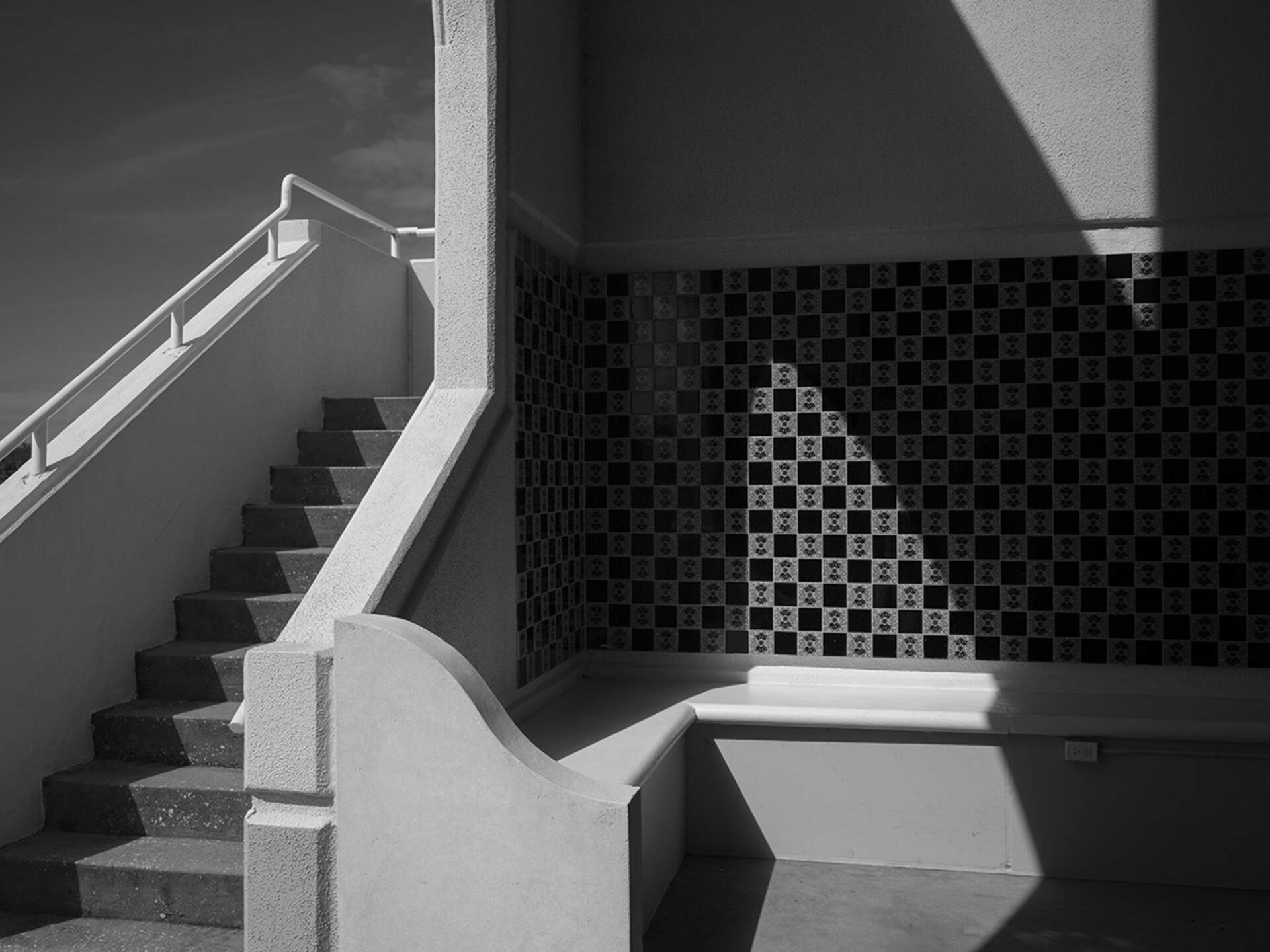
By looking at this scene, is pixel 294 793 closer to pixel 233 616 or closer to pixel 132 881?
pixel 132 881

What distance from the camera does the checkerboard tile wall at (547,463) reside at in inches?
163

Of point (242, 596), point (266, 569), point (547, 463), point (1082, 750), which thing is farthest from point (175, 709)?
point (1082, 750)

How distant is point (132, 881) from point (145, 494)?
1738mm

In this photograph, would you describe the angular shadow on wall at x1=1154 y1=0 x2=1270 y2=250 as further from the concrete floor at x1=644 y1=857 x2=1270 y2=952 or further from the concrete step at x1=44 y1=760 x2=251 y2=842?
the concrete step at x1=44 y1=760 x2=251 y2=842

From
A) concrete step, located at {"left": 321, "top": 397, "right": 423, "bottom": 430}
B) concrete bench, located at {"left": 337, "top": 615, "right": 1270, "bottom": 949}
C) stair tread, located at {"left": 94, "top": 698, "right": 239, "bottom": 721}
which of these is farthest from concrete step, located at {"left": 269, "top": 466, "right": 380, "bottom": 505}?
concrete bench, located at {"left": 337, "top": 615, "right": 1270, "bottom": 949}

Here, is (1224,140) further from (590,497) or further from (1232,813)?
(590,497)

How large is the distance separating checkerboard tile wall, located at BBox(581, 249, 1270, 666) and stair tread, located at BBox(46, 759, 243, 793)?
1.71 metres

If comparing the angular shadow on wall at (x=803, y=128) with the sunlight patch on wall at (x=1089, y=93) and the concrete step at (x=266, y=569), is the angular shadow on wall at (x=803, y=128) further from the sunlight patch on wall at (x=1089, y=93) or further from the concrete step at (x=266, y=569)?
the concrete step at (x=266, y=569)

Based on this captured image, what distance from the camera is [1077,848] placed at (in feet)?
13.7

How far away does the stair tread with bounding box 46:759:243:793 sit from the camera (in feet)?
12.6

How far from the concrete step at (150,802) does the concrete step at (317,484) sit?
165 cm

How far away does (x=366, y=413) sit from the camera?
605cm

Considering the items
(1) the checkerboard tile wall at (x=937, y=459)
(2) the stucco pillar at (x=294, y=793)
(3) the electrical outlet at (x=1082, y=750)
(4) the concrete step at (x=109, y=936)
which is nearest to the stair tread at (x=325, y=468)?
(1) the checkerboard tile wall at (x=937, y=459)

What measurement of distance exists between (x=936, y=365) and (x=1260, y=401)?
1.27 meters
